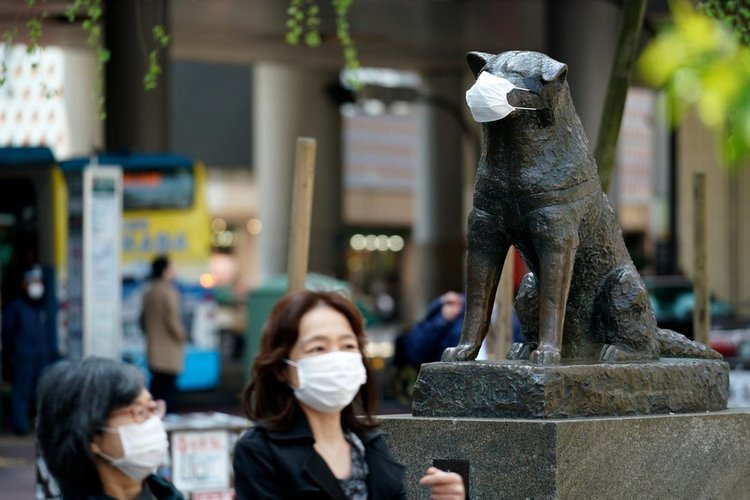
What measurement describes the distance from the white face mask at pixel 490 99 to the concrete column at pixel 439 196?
109 ft

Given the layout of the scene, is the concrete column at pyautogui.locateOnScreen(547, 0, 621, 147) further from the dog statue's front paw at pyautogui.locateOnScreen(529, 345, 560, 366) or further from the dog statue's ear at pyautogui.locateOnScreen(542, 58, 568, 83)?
the dog statue's front paw at pyautogui.locateOnScreen(529, 345, 560, 366)

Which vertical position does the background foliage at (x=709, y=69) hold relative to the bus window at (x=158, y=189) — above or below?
above

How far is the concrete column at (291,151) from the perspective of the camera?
37.0m

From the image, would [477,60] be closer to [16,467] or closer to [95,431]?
[95,431]

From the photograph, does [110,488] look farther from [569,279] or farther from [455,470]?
[569,279]

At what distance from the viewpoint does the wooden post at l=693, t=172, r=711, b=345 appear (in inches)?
418

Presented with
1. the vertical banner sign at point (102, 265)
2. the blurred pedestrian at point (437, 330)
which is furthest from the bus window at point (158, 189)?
the blurred pedestrian at point (437, 330)

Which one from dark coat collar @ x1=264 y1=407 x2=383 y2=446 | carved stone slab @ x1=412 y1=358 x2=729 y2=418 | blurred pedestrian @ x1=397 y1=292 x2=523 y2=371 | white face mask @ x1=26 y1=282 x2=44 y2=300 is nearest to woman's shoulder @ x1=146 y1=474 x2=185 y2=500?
dark coat collar @ x1=264 y1=407 x2=383 y2=446

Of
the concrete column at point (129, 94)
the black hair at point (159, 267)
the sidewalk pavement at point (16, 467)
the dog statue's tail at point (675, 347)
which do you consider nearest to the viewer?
the dog statue's tail at point (675, 347)

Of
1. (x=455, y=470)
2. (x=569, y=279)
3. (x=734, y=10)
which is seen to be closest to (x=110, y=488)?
(x=455, y=470)

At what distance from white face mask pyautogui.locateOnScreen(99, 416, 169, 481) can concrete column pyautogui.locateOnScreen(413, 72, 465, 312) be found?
3529 cm

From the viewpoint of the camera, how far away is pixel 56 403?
3900mm

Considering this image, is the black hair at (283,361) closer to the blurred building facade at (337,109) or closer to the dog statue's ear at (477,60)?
the dog statue's ear at (477,60)

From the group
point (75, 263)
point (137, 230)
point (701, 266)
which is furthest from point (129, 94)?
point (701, 266)
